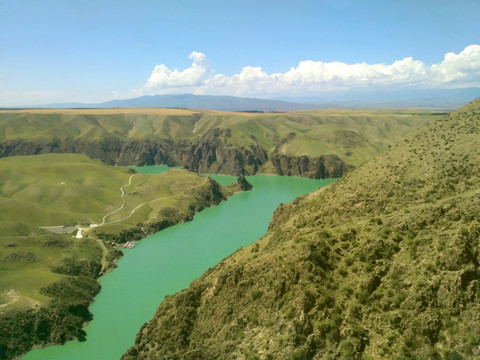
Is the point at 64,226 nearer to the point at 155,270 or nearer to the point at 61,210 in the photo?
the point at 61,210

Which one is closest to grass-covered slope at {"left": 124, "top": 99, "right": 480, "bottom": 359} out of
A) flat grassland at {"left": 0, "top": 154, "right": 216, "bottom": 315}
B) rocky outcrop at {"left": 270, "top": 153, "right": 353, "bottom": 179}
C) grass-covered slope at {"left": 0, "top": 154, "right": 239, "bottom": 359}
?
grass-covered slope at {"left": 0, "top": 154, "right": 239, "bottom": 359}

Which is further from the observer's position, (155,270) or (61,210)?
(61,210)

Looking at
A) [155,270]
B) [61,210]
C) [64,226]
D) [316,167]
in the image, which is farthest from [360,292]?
[316,167]

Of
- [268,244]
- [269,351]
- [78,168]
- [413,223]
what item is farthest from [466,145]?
[78,168]

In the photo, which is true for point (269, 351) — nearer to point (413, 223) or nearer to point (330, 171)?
point (413, 223)

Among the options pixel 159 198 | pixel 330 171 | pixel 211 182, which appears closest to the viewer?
pixel 159 198

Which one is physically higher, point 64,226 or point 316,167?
point 316,167

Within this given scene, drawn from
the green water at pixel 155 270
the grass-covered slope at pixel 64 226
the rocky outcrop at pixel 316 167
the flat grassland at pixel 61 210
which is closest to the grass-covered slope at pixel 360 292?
Result: the green water at pixel 155 270
